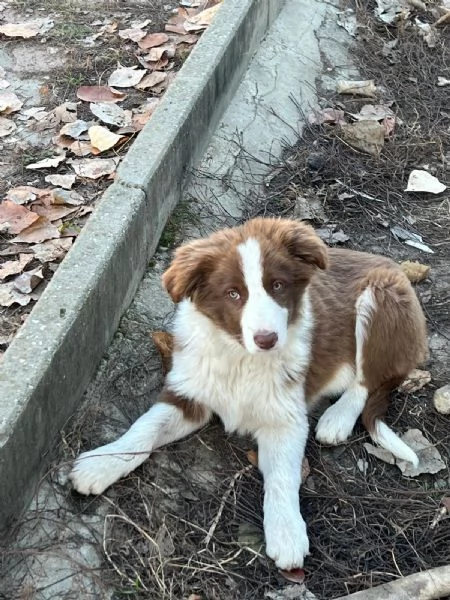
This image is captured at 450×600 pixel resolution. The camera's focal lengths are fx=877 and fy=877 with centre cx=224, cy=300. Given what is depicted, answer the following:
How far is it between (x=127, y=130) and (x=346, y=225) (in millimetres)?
1563

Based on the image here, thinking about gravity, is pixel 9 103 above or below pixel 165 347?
above

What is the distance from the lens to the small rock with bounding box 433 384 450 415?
445 centimetres

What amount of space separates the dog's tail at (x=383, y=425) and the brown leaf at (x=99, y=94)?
2.96 meters

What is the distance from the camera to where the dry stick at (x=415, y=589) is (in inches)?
135

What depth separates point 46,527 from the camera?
139 inches

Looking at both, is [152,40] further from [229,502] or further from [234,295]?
[229,502]

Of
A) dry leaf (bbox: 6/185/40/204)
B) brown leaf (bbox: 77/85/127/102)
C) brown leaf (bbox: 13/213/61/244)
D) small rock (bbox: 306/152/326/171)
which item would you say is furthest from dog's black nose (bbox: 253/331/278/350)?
brown leaf (bbox: 77/85/127/102)

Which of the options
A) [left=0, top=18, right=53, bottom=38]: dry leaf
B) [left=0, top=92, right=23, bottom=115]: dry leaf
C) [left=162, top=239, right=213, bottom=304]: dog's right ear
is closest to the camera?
[left=162, top=239, right=213, bottom=304]: dog's right ear

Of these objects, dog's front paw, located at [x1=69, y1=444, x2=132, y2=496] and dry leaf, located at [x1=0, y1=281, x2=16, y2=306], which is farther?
dry leaf, located at [x1=0, y1=281, x2=16, y2=306]

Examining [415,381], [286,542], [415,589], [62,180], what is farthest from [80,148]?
[415,589]

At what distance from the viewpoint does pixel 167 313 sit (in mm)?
4672

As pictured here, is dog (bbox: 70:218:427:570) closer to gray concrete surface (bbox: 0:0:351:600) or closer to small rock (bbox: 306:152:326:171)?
gray concrete surface (bbox: 0:0:351:600)

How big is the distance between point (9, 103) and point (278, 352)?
3.11 metres

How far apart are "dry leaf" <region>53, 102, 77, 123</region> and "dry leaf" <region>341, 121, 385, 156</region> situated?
6.46 feet
